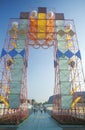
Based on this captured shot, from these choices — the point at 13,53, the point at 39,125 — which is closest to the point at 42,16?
the point at 13,53

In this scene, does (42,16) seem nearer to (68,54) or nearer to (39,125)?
(68,54)

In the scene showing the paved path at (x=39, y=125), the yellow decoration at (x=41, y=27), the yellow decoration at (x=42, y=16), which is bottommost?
the paved path at (x=39, y=125)

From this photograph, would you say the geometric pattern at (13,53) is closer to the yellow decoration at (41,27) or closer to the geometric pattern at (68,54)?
the yellow decoration at (41,27)

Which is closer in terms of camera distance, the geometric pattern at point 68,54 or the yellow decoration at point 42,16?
the geometric pattern at point 68,54

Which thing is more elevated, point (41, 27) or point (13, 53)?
point (41, 27)

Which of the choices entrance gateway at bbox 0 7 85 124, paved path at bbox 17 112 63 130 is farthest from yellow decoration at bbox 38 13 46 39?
paved path at bbox 17 112 63 130

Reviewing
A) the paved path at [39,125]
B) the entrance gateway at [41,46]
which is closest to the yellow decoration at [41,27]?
the entrance gateway at [41,46]

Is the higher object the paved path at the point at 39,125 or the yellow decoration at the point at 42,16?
the yellow decoration at the point at 42,16

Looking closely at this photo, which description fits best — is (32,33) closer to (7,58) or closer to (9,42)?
(9,42)

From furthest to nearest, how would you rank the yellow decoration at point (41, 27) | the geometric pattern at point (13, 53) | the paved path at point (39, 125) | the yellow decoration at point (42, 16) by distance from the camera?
the yellow decoration at point (42, 16), the yellow decoration at point (41, 27), the geometric pattern at point (13, 53), the paved path at point (39, 125)

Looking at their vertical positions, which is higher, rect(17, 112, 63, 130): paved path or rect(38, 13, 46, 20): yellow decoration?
rect(38, 13, 46, 20): yellow decoration

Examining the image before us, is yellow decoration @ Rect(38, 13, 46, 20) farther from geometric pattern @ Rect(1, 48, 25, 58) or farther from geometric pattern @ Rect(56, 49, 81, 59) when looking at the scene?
geometric pattern @ Rect(56, 49, 81, 59)

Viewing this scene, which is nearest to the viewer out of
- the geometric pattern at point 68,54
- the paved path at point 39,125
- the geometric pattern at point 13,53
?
the paved path at point 39,125

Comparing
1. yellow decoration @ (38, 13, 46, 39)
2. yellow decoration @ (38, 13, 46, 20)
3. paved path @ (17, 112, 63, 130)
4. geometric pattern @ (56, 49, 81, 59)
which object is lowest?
paved path @ (17, 112, 63, 130)
